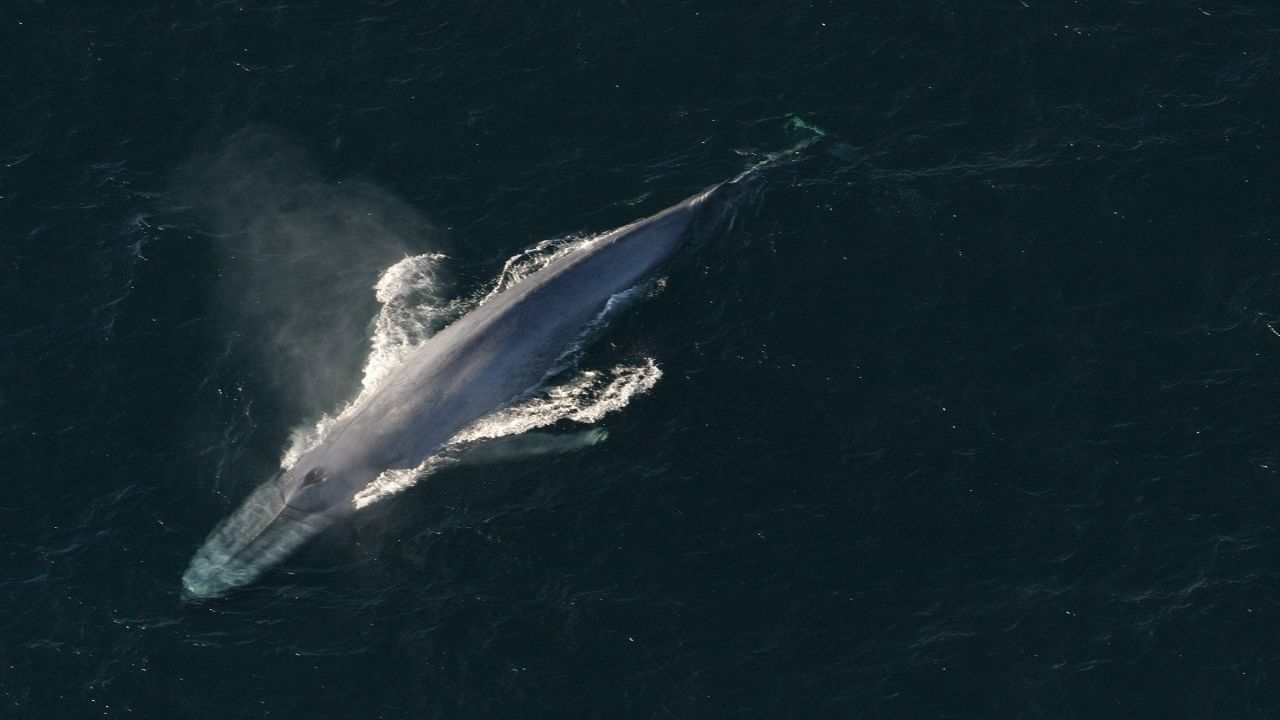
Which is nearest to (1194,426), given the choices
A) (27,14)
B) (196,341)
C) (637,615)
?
(637,615)

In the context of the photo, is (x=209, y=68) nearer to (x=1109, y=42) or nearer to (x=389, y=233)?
(x=389, y=233)

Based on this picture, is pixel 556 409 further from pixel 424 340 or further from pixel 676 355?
pixel 424 340

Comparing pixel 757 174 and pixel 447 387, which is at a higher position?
pixel 757 174

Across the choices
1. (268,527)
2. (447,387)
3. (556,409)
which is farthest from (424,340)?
(268,527)

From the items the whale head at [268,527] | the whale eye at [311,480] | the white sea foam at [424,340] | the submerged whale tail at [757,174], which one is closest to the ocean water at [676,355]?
the white sea foam at [424,340]

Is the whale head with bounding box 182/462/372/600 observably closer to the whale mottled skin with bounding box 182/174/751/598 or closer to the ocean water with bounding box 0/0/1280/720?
the whale mottled skin with bounding box 182/174/751/598
